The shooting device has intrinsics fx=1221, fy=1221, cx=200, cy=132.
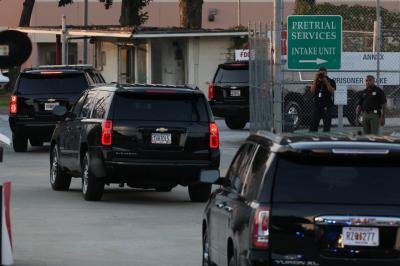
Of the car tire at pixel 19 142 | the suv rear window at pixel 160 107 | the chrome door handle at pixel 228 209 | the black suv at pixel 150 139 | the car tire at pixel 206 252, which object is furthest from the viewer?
the car tire at pixel 19 142

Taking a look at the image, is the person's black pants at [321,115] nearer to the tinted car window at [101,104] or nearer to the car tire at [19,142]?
the car tire at [19,142]

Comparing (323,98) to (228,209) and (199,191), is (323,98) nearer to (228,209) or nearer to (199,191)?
(199,191)

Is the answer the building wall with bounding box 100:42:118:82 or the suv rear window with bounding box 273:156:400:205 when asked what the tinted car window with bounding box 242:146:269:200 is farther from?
the building wall with bounding box 100:42:118:82

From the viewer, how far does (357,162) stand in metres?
8.50

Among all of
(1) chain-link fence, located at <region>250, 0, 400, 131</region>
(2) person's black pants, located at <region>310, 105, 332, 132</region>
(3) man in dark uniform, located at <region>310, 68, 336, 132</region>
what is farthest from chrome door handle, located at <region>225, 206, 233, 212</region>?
(2) person's black pants, located at <region>310, 105, 332, 132</region>

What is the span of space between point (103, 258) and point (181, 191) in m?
7.84

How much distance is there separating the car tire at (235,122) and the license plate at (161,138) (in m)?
19.5

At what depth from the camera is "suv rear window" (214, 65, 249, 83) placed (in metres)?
36.7

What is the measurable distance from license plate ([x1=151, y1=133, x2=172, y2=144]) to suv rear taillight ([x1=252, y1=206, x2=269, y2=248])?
9559 millimetres

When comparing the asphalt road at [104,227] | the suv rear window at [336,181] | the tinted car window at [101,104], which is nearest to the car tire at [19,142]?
the asphalt road at [104,227]

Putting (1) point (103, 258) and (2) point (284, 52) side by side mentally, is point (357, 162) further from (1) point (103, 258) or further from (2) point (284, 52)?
(2) point (284, 52)

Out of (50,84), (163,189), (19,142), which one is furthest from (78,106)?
(19,142)

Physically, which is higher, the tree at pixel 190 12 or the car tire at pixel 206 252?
the tree at pixel 190 12

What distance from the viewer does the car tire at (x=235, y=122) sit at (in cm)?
3759
